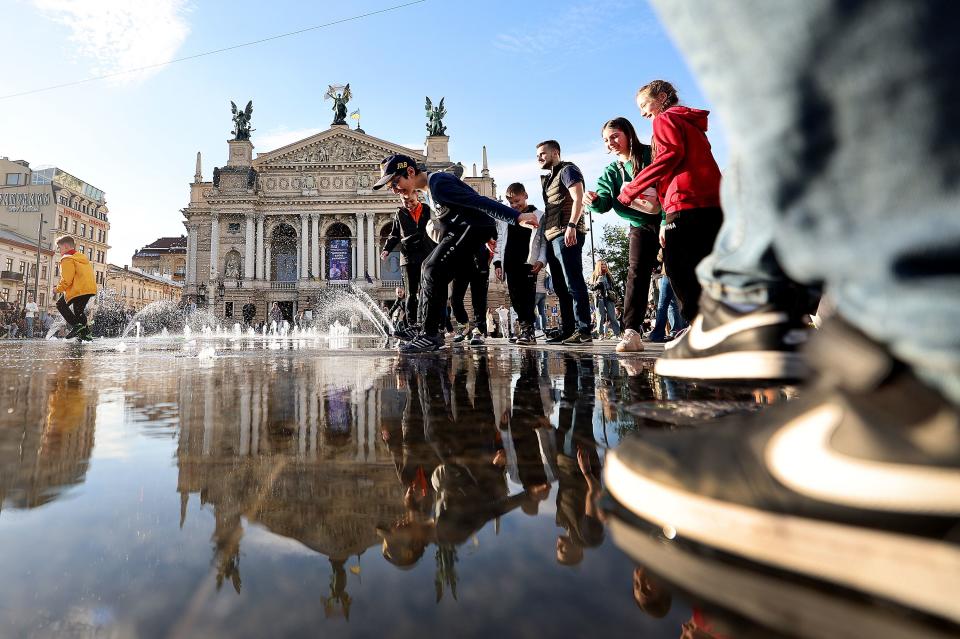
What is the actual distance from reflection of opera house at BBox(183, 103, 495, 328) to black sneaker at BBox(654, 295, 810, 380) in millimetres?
29187

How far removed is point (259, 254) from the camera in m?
30.2

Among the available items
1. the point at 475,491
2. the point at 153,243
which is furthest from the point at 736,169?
the point at 153,243

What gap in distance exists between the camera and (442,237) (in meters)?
3.45

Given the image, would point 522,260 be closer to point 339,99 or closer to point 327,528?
point 327,528

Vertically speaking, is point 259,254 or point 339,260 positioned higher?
point 259,254

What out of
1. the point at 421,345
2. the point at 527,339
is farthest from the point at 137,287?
the point at 421,345

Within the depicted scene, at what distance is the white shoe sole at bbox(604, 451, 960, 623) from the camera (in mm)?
329

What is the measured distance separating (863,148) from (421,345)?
10.5ft

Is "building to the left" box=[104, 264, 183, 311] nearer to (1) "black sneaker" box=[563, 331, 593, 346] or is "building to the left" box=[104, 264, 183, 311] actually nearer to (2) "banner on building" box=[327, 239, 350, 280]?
(2) "banner on building" box=[327, 239, 350, 280]

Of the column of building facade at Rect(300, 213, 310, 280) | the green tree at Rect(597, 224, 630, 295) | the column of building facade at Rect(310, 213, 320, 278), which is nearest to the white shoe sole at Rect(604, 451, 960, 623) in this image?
the green tree at Rect(597, 224, 630, 295)

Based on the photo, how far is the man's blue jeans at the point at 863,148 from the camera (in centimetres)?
41

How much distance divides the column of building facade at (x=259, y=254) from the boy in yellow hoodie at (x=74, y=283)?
967 inches

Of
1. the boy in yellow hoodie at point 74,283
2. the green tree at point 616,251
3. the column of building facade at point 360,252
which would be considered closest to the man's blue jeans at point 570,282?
the boy in yellow hoodie at point 74,283

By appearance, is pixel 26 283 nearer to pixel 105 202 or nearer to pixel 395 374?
pixel 105 202
